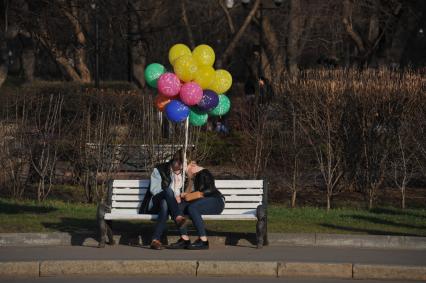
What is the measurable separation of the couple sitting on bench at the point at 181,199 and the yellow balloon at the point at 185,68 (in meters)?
1.00

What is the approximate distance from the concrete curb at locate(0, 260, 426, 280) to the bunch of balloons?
246 centimetres

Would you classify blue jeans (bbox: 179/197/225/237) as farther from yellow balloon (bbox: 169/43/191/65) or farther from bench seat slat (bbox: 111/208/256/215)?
yellow balloon (bbox: 169/43/191/65)

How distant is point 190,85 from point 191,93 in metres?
0.12

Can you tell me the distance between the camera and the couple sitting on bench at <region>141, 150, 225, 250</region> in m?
12.8

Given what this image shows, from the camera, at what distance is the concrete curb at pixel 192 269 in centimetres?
1147

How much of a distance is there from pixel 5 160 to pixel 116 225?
4.30 m

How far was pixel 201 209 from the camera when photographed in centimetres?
1314

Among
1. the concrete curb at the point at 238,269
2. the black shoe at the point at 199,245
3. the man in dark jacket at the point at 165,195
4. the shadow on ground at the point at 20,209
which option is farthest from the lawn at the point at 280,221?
the concrete curb at the point at 238,269

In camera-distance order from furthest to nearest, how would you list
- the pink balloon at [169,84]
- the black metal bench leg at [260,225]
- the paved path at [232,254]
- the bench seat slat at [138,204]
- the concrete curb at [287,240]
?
the bench seat slat at [138,204] < the pink balloon at [169,84] < the concrete curb at [287,240] < the black metal bench leg at [260,225] < the paved path at [232,254]

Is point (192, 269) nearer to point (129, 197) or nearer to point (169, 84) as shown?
point (129, 197)

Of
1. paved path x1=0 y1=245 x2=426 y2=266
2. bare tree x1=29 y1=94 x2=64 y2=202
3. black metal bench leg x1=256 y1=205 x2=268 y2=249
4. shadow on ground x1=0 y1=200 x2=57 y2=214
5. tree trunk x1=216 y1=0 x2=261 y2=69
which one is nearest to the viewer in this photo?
paved path x1=0 y1=245 x2=426 y2=266

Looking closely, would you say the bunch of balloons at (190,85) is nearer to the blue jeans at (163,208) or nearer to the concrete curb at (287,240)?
the blue jeans at (163,208)

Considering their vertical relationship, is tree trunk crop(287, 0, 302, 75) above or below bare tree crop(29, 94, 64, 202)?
above

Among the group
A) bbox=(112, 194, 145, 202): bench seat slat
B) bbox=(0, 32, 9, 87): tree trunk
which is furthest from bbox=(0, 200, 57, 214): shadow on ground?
bbox=(0, 32, 9, 87): tree trunk
